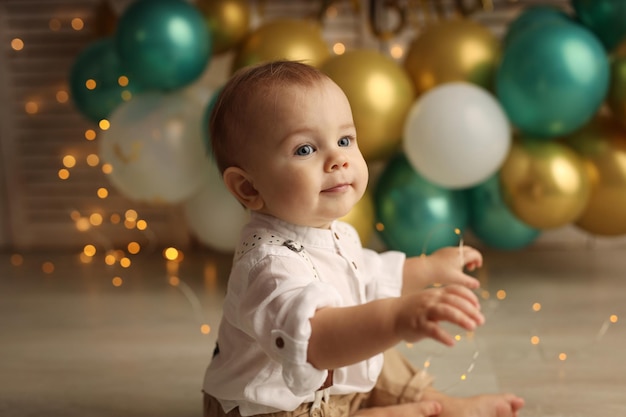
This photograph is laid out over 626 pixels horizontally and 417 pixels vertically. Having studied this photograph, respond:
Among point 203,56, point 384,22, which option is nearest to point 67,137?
point 203,56

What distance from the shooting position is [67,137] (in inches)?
94.8

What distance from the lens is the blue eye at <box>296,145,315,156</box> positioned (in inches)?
39.7

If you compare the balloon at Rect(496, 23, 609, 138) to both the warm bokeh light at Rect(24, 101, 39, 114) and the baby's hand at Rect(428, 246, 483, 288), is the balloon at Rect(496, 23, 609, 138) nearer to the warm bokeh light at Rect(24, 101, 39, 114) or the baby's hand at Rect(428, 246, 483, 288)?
the baby's hand at Rect(428, 246, 483, 288)

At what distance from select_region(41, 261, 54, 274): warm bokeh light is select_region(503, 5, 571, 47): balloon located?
57.1 inches

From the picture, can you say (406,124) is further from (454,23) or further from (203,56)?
(203,56)

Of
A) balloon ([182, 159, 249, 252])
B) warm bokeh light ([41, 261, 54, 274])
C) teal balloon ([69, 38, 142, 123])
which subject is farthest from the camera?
warm bokeh light ([41, 261, 54, 274])

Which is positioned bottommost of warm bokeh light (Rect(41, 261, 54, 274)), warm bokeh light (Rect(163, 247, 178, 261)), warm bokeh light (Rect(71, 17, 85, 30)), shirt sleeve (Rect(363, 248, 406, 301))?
shirt sleeve (Rect(363, 248, 406, 301))

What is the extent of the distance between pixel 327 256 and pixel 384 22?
133cm

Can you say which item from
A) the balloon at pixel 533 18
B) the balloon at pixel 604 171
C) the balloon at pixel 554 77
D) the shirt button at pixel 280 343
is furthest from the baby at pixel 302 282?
the balloon at pixel 533 18

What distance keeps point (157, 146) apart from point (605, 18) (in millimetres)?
1143

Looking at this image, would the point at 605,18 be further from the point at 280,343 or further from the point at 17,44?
the point at 17,44

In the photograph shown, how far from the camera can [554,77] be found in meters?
→ 1.68

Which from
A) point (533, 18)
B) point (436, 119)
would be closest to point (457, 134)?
point (436, 119)

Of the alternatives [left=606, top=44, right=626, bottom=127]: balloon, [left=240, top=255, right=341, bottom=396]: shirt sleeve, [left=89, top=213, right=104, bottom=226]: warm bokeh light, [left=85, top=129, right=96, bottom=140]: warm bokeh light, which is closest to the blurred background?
[left=606, top=44, right=626, bottom=127]: balloon
